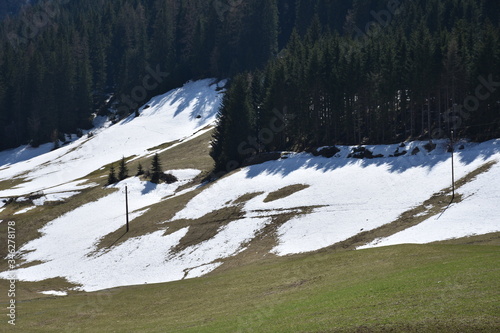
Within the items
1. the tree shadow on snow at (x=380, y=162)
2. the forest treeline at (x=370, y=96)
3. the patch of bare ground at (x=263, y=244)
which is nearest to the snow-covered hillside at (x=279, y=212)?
the tree shadow on snow at (x=380, y=162)

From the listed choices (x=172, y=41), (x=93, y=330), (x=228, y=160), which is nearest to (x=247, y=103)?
(x=228, y=160)

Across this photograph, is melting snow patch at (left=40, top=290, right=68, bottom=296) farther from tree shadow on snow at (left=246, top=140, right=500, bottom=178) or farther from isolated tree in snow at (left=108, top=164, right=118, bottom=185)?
isolated tree in snow at (left=108, top=164, right=118, bottom=185)

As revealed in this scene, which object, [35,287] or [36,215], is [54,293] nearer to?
[35,287]

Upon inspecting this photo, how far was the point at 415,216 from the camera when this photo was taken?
48.7 meters

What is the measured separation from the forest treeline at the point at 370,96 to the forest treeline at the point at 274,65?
0.19m

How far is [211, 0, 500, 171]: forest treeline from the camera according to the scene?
2625 inches

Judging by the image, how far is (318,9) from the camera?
6156 inches

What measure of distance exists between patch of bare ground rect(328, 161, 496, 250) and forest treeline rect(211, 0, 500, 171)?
46.1ft

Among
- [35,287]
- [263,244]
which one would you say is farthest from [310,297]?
[35,287]

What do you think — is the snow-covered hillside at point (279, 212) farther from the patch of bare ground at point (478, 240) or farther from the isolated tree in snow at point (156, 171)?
the isolated tree in snow at point (156, 171)

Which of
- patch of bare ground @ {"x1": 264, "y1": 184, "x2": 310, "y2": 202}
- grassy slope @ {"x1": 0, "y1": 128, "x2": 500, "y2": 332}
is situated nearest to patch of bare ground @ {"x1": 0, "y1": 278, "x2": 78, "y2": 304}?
grassy slope @ {"x1": 0, "y1": 128, "x2": 500, "y2": 332}

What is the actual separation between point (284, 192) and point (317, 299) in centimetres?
3568

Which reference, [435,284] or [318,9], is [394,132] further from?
[318,9]

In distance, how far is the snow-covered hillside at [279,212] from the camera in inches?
1909
